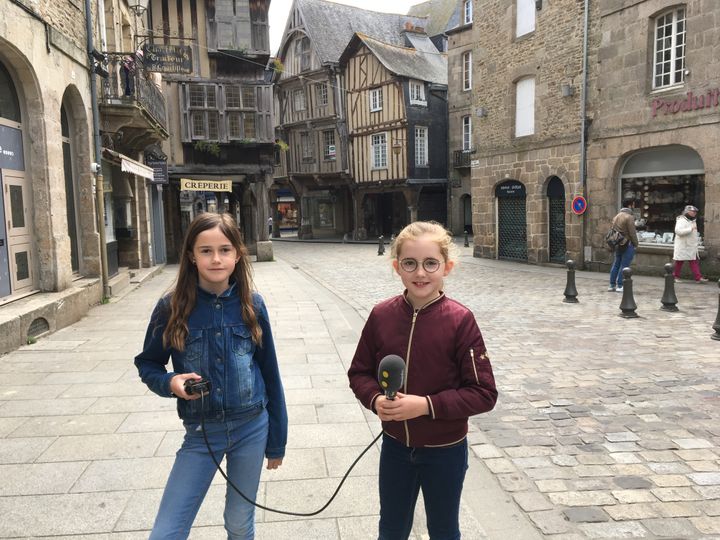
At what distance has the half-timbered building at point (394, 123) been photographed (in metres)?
29.0

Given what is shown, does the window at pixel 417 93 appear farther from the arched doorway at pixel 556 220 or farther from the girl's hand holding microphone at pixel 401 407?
the girl's hand holding microphone at pixel 401 407

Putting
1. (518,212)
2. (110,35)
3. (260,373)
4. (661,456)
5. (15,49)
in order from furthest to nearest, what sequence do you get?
(518,212) < (110,35) < (15,49) < (661,456) < (260,373)

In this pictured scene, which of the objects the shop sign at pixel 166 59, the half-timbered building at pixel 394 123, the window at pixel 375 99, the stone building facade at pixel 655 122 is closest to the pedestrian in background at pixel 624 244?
the stone building facade at pixel 655 122

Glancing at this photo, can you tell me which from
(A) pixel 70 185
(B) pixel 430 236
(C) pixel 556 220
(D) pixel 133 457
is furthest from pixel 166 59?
(B) pixel 430 236

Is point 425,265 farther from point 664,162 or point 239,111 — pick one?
point 239,111

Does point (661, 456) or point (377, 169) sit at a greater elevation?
point (377, 169)

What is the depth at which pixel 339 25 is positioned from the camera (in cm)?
3303

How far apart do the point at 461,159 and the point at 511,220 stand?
12343 millimetres

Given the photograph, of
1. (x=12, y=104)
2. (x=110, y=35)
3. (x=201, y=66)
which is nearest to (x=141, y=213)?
(x=110, y=35)

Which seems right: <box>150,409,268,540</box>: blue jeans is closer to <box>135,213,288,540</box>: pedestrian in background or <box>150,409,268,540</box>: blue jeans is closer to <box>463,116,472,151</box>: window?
<box>135,213,288,540</box>: pedestrian in background

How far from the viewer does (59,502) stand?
3.25 meters

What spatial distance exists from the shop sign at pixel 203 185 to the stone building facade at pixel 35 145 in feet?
25.5

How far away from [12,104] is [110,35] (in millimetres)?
5378

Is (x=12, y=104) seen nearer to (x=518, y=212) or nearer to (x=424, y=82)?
(x=518, y=212)
